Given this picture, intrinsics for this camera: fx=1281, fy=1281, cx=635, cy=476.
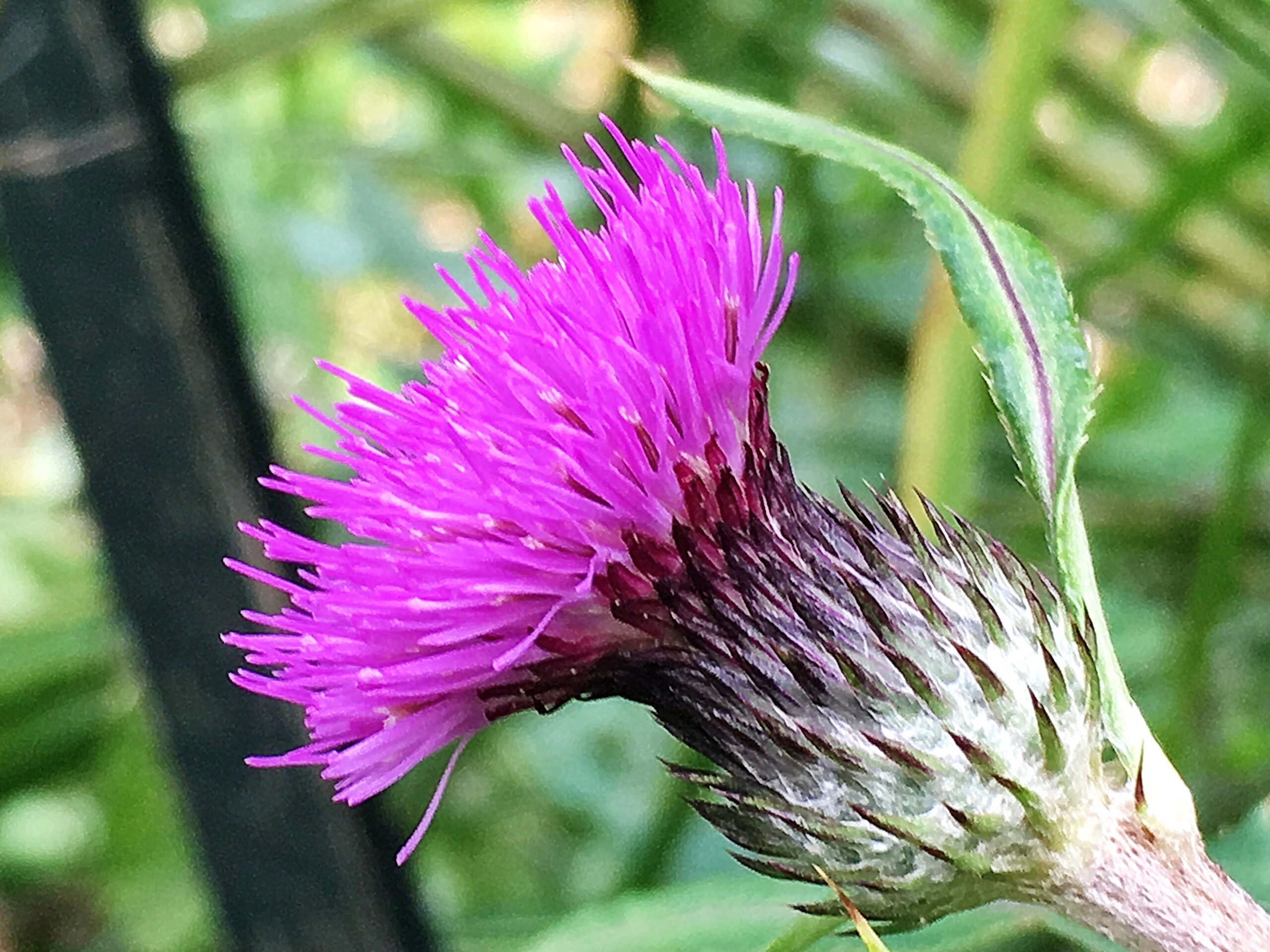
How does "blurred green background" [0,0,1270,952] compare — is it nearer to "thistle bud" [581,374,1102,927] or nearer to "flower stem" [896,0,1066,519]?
"flower stem" [896,0,1066,519]

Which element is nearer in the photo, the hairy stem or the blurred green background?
the hairy stem

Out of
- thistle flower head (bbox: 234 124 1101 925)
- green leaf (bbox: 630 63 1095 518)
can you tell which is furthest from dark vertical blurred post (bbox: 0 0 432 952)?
green leaf (bbox: 630 63 1095 518)

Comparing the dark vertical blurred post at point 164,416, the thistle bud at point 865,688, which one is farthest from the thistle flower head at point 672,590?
the dark vertical blurred post at point 164,416

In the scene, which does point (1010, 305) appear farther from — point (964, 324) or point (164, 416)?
point (164, 416)

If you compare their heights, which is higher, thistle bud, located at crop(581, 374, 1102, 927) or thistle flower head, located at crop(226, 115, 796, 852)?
thistle flower head, located at crop(226, 115, 796, 852)

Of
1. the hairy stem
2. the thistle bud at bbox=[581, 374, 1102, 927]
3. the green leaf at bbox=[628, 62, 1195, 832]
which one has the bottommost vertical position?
the hairy stem

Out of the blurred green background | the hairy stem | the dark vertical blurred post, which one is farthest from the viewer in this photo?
the blurred green background
